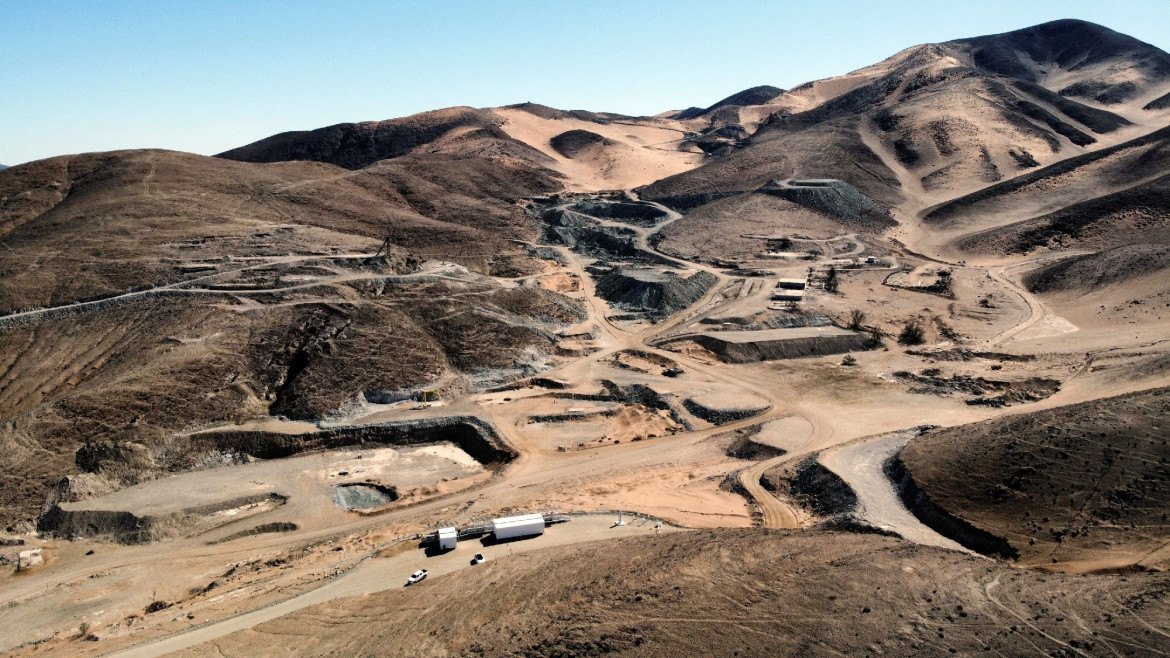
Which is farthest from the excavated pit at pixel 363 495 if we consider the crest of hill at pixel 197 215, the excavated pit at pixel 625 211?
the excavated pit at pixel 625 211

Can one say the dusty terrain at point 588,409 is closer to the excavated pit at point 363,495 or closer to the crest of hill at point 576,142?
the excavated pit at point 363,495

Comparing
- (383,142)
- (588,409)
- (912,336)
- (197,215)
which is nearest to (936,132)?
(912,336)

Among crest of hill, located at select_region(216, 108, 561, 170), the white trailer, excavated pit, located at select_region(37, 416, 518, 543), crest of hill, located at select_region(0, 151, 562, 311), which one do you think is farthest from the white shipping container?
crest of hill, located at select_region(216, 108, 561, 170)

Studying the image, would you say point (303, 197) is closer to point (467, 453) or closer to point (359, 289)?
point (359, 289)

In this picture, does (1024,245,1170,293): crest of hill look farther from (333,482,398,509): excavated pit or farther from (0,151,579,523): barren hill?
(333,482,398,509): excavated pit

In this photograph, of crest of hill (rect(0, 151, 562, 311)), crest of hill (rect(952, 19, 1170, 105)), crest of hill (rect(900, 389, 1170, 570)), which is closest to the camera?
crest of hill (rect(900, 389, 1170, 570))
